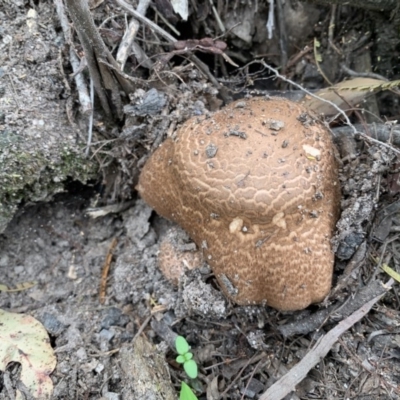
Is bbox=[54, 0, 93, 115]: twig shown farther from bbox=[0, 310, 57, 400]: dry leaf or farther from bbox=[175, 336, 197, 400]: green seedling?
bbox=[175, 336, 197, 400]: green seedling

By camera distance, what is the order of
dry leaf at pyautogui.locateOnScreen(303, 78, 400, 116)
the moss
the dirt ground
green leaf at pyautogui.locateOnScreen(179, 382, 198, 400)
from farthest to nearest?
1. dry leaf at pyautogui.locateOnScreen(303, 78, 400, 116)
2. the moss
3. the dirt ground
4. green leaf at pyautogui.locateOnScreen(179, 382, 198, 400)

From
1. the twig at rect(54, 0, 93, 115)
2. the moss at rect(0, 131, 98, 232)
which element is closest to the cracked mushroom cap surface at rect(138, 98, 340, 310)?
the twig at rect(54, 0, 93, 115)

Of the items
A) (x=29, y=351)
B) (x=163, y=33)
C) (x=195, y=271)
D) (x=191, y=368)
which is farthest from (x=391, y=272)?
(x=29, y=351)

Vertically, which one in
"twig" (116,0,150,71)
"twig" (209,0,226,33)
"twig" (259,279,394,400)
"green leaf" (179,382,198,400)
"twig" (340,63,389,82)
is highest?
"twig" (116,0,150,71)

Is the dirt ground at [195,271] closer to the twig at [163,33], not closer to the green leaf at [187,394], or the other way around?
the twig at [163,33]

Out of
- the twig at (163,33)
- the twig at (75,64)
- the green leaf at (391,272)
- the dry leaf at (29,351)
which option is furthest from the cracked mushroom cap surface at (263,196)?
the dry leaf at (29,351)

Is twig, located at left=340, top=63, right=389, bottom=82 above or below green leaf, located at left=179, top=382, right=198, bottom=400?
above
